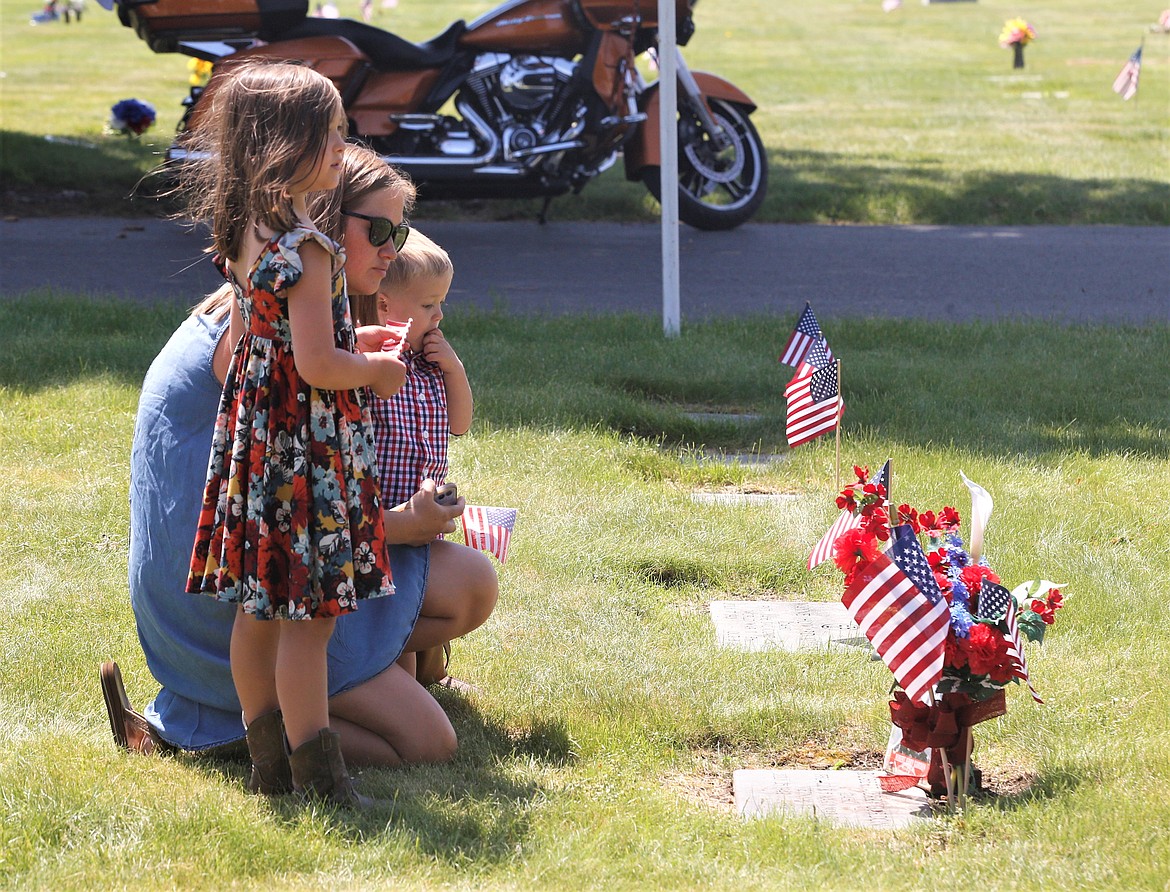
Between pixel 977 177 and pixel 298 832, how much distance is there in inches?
392

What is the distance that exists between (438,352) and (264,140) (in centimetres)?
80

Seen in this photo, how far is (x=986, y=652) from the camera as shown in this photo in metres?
2.89

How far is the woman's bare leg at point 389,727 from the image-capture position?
3150 millimetres

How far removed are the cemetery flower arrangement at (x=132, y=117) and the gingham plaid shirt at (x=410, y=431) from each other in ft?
34.9

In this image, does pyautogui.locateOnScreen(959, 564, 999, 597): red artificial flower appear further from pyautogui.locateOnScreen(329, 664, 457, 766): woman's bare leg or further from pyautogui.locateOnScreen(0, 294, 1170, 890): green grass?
pyautogui.locateOnScreen(329, 664, 457, 766): woman's bare leg

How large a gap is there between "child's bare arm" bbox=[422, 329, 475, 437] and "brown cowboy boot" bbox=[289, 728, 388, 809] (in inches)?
32.5

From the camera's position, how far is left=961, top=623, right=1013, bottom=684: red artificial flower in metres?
2.89

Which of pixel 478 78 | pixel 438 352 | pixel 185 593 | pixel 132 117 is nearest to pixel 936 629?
pixel 438 352

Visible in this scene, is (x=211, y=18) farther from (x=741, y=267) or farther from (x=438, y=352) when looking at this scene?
(x=438, y=352)

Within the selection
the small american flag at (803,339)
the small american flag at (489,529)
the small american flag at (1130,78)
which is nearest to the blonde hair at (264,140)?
the small american flag at (489,529)

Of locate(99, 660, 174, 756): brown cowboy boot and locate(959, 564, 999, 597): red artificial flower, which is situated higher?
locate(959, 564, 999, 597): red artificial flower

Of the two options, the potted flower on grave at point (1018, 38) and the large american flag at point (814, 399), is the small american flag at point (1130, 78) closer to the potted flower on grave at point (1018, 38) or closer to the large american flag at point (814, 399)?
the potted flower on grave at point (1018, 38)

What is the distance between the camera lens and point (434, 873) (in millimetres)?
2684

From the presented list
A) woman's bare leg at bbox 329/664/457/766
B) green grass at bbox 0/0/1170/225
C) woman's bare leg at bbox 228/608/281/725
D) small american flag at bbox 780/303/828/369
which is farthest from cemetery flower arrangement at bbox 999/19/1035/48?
woman's bare leg at bbox 228/608/281/725
